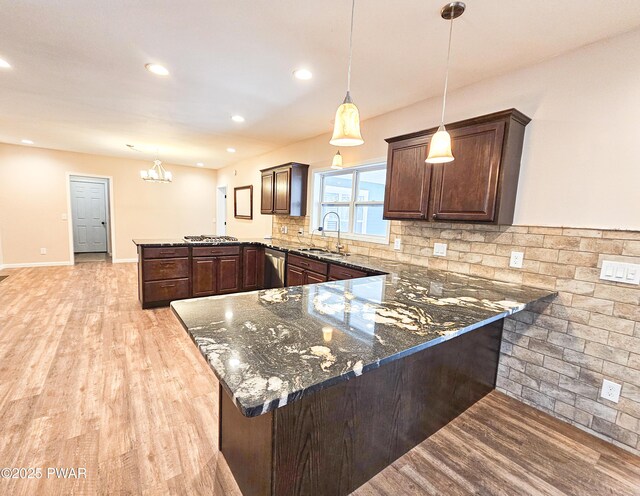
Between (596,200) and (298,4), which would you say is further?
(596,200)

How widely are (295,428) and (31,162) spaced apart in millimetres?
7703

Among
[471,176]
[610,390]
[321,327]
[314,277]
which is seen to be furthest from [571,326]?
[314,277]

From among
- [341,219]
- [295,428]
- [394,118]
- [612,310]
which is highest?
[394,118]

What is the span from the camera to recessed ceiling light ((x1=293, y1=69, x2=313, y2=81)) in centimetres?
238

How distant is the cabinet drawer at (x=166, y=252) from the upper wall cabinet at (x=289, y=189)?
1497 millimetres

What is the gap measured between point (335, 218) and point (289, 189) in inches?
33.8

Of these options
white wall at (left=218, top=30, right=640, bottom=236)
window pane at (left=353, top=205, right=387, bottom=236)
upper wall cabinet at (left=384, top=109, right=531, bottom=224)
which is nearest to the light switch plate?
white wall at (left=218, top=30, right=640, bottom=236)

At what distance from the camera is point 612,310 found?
1.78 m

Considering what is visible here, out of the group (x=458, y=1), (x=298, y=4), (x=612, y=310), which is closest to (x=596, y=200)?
(x=612, y=310)

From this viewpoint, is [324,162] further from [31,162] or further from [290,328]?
[31,162]

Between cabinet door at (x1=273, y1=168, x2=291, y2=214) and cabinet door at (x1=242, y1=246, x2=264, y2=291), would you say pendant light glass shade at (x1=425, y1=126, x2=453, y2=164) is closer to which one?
cabinet door at (x1=273, y1=168, x2=291, y2=214)

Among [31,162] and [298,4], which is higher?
[298,4]

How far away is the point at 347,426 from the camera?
1.28 metres

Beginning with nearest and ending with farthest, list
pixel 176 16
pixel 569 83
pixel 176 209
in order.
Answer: pixel 176 16, pixel 569 83, pixel 176 209
